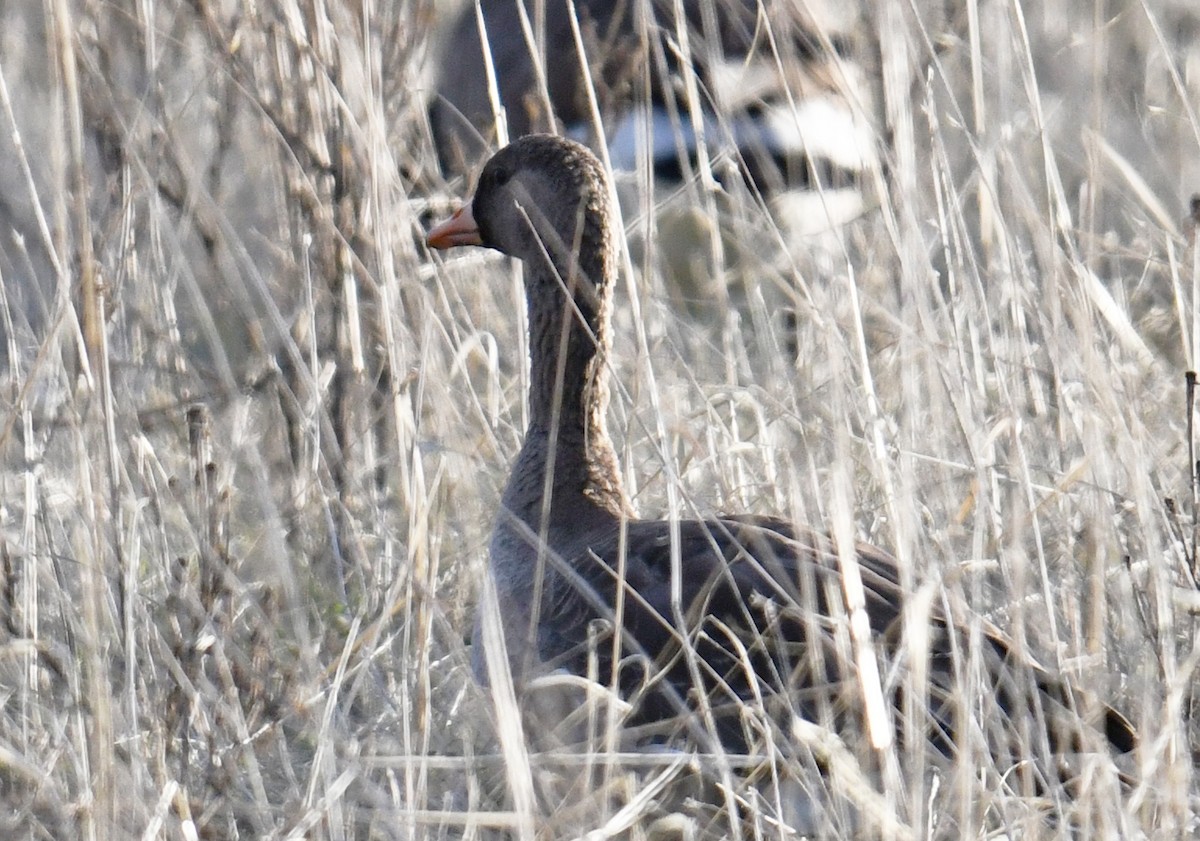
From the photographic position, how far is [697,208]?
11.8 ft

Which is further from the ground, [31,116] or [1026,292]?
[31,116]

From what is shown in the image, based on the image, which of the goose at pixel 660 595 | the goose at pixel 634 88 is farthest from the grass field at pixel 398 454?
the goose at pixel 634 88

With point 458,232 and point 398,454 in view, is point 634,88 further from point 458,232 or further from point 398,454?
point 398,454

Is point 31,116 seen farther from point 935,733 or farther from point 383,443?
point 935,733

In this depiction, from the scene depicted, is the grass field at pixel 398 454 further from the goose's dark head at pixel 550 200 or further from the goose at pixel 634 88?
the goose at pixel 634 88

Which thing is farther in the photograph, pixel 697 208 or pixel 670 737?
pixel 697 208

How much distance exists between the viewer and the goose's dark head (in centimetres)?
327

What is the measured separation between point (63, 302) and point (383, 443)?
5.60ft

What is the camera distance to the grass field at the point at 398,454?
7.86ft

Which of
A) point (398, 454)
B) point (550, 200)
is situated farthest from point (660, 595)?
point (550, 200)

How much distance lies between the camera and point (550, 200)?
3.30 metres

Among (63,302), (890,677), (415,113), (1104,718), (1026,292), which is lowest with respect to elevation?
(1104,718)

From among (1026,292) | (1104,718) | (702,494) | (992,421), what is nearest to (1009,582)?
(1104,718)

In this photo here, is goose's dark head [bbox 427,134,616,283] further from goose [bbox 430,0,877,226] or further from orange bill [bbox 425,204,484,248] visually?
goose [bbox 430,0,877,226]
